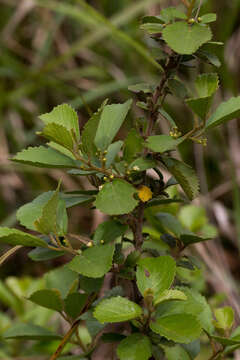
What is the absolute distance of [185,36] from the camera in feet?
1.46

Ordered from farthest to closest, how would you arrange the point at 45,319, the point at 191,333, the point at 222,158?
the point at 222,158 → the point at 45,319 → the point at 191,333

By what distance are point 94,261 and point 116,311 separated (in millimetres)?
48

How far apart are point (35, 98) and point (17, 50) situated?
23 cm

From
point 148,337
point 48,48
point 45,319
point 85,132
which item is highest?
point 48,48

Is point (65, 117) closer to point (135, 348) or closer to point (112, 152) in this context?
point (112, 152)

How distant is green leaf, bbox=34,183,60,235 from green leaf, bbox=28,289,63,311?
0.25ft

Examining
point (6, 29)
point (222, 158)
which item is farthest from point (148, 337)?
point (6, 29)

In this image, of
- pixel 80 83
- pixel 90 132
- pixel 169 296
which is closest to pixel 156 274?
Answer: pixel 169 296

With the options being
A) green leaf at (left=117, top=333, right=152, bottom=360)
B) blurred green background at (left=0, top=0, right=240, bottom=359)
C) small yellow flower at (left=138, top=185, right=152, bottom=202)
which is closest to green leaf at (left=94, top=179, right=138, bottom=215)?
small yellow flower at (left=138, top=185, right=152, bottom=202)

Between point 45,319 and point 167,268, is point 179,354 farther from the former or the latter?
point 45,319

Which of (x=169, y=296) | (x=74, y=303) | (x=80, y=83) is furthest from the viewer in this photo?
(x=80, y=83)

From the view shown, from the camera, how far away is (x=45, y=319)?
0.84 m

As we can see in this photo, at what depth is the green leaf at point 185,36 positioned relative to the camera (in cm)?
43

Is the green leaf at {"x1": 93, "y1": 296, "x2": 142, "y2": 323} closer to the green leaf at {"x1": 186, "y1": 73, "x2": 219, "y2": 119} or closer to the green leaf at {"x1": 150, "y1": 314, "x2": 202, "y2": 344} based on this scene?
the green leaf at {"x1": 150, "y1": 314, "x2": 202, "y2": 344}
